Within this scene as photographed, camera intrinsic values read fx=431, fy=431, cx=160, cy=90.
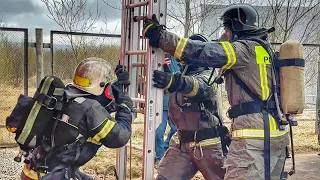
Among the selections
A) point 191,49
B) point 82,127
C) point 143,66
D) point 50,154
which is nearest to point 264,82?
point 191,49

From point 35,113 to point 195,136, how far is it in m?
1.63

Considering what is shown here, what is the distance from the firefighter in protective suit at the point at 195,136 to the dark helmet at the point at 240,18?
0.62 m

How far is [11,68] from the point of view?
23.8 feet

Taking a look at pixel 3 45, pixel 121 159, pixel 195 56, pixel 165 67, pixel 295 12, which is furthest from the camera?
pixel 295 12

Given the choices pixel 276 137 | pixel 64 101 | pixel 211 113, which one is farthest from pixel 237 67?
pixel 64 101

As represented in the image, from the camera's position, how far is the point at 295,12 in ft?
29.6

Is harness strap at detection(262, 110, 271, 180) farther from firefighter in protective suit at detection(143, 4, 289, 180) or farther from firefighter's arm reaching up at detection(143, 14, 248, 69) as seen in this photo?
firefighter's arm reaching up at detection(143, 14, 248, 69)

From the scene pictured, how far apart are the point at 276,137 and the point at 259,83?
1.42 ft

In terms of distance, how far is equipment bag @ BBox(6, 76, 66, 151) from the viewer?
282 centimetres

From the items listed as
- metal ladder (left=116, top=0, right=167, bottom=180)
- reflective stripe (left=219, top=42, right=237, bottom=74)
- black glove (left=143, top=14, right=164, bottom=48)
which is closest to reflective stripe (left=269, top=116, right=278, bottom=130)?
reflective stripe (left=219, top=42, right=237, bottom=74)

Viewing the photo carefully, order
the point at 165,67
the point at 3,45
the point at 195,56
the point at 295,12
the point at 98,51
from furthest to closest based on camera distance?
1. the point at 295,12
2. the point at 98,51
3. the point at 3,45
4. the point at 165,67
5. the point at 195,56

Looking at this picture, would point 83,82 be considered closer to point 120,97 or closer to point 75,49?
point 120,97

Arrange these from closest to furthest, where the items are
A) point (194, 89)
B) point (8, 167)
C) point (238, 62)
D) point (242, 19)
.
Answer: point (238, 62) < point (242, 19) < point (194, 89) < point (8, 167)

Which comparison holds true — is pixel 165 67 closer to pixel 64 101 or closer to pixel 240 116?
pixel 240 116
